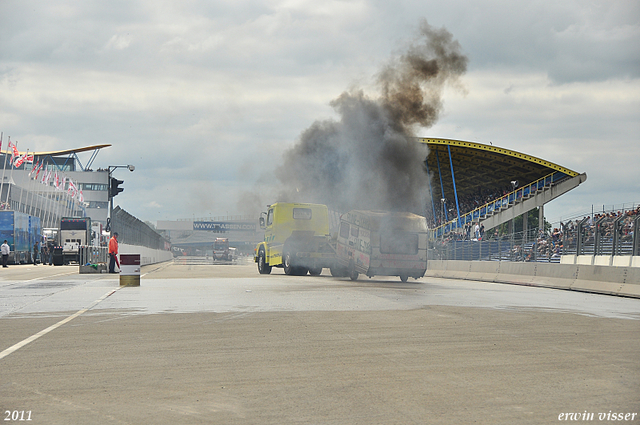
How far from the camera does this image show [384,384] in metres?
6.26

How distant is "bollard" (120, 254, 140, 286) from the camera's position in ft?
64.9

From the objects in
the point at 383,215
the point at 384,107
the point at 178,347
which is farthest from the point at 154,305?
the point at 384,107

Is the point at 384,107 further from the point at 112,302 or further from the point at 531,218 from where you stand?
the point at 531,218

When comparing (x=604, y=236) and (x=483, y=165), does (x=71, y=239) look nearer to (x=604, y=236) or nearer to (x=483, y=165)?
(x=483, y=165)

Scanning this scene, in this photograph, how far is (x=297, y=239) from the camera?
28.6m

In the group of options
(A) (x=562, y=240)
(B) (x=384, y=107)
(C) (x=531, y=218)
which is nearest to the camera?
(A) (x=562, y=240)

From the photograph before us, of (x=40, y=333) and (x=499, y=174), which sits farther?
(x=499, y=174)

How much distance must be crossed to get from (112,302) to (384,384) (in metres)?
9.46

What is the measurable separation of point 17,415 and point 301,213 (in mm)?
24646

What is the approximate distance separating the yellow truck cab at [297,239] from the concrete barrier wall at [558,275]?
6.10m

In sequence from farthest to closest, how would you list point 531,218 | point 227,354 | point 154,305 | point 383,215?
point 531,218
point 383,215
point 154,305
point 227,354

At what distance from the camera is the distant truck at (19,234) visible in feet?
154

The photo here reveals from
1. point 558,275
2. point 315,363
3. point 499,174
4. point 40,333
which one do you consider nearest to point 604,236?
point 558,275

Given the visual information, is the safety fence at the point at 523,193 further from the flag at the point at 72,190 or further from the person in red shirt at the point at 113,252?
the flag at the point at 72,190
